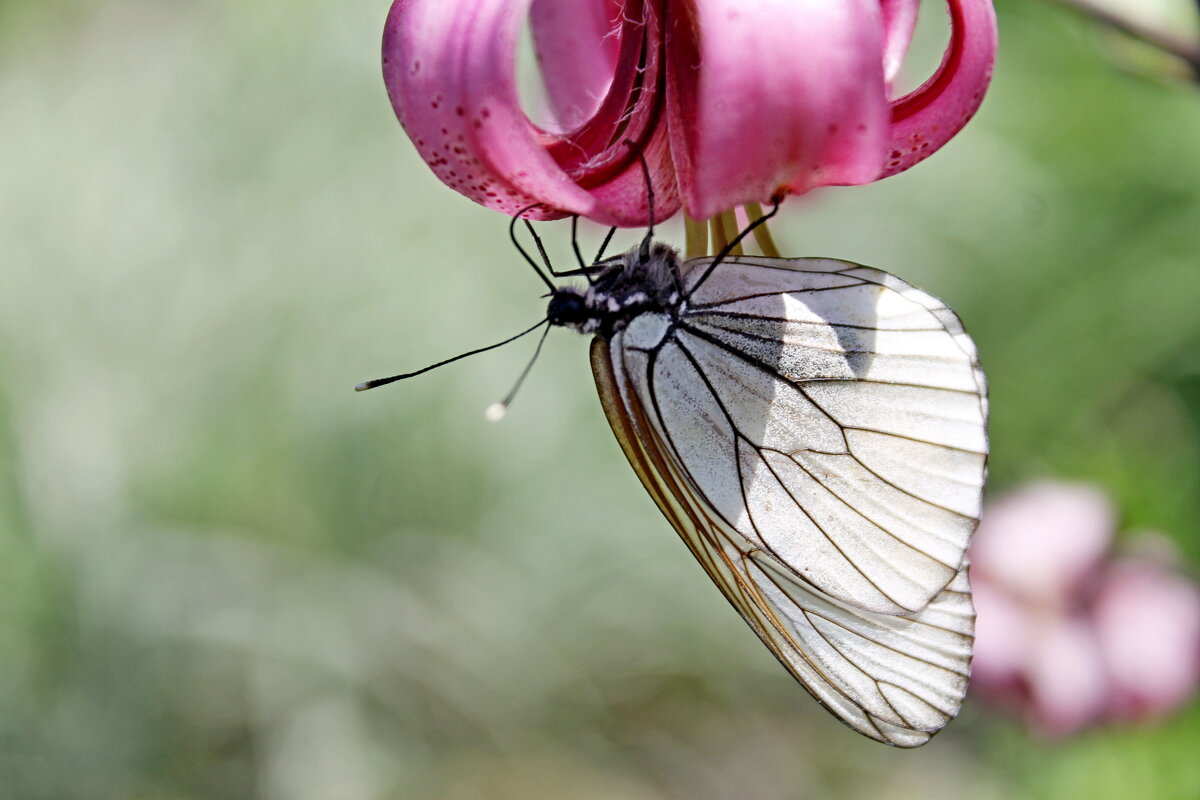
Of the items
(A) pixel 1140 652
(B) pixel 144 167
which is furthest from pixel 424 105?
(B) pixel 144 167

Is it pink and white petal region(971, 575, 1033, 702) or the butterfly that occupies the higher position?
the butterfly

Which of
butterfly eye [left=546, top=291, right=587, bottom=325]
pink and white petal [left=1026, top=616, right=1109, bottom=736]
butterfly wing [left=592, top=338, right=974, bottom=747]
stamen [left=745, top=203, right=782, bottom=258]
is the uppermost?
stamen [left=745, top=203, right=782, bottom=258]

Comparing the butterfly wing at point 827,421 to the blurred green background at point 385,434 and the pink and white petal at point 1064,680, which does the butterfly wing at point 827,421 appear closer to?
the pink and white petal at point 1064,680

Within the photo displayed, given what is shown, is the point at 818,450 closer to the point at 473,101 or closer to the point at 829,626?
the point at 829,626

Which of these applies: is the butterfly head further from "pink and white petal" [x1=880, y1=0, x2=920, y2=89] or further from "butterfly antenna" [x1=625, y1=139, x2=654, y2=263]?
"pink and white petal" [x1=880, y1=0, x2=920, y2=89]

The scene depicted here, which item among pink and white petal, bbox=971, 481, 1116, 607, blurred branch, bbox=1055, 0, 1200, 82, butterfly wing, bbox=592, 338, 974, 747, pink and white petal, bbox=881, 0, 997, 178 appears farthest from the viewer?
pink and white petal, bbox=971, 481, 1116, 607

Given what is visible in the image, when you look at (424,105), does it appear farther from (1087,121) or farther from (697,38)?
(1087,121)

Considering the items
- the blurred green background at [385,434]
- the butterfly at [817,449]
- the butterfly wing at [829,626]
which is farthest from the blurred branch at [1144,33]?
the blurred green background at [385,434]

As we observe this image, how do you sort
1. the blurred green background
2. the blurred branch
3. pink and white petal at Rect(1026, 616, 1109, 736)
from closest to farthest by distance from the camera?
the blurred branch
pink and white petal at Rect(1026, 616, 1109, 736)
the blurred green background

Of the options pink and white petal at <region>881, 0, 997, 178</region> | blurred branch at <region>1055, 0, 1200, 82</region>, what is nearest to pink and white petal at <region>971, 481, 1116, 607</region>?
blurred branch at <region>1055, 0, 1200, 82</region>
